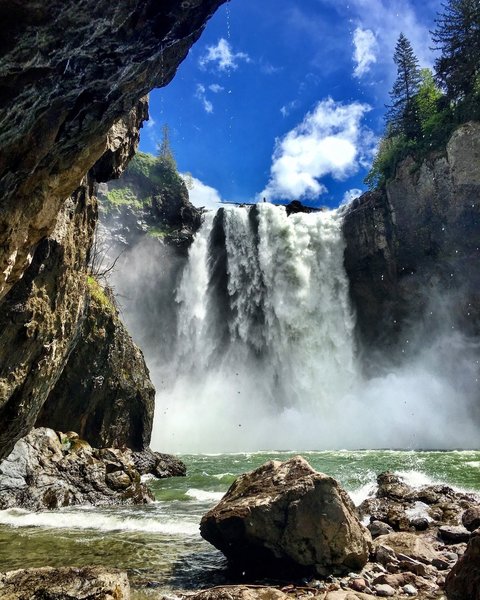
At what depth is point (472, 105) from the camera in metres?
32.5

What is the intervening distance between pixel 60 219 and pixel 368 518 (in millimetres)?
9625

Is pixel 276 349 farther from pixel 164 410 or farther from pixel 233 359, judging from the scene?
pixel 164 410

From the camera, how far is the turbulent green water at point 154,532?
7020mm

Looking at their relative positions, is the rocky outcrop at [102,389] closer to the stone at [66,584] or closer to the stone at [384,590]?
the stone at [66,584]

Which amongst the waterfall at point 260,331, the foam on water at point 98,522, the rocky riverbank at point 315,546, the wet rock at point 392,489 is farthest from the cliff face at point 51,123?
the waterfall at point 260,331

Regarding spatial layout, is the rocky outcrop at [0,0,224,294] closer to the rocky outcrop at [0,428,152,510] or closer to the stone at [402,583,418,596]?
the stone at [402,583,418,596]

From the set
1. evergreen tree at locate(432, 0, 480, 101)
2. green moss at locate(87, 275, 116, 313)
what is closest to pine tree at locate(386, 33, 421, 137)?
evergreen tree at locate(432, 0, 480, 101)

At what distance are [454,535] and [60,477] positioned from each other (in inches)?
464

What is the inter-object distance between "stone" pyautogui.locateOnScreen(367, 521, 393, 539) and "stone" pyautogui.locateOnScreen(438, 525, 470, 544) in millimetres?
949

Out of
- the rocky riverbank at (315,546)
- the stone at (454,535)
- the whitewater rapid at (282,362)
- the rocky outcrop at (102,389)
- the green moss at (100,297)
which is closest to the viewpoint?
the rocky riverbank at (315,546)

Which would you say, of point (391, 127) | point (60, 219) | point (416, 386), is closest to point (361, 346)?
point (416, 386)

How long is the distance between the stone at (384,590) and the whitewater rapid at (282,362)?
2473 centimetres

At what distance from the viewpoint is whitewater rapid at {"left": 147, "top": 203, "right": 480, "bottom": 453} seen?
32156 millimetres

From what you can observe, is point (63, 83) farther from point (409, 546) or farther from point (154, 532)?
point (154, 532)
